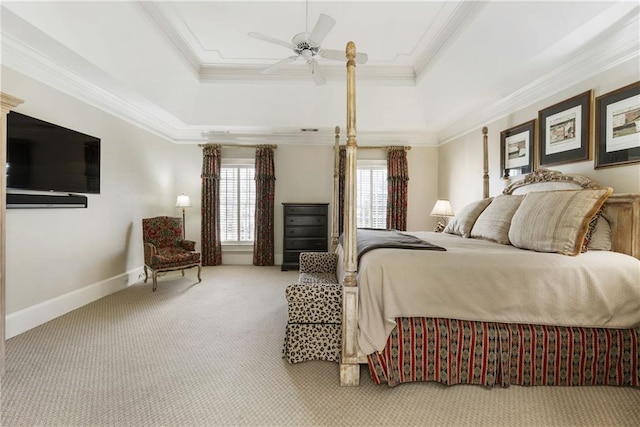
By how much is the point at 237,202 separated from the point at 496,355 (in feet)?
16.6

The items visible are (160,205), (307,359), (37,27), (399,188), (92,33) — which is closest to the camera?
(307,359)

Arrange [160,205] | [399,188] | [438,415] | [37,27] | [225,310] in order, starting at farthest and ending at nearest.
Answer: [399,188] < [160,205] < [225,310] < [37,27] < [438,415]

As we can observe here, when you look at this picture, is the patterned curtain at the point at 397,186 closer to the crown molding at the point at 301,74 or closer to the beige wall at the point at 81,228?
the crown molding at the point at 301,74

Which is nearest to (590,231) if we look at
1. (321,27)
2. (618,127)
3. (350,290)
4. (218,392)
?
(618,127)

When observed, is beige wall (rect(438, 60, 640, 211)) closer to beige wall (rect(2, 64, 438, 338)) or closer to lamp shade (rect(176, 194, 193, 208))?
beige wall (rect(2, 64, 438, 338))

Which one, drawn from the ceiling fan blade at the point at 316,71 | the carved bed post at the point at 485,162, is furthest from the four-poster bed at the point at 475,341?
the carved bed post at the point at 485,162

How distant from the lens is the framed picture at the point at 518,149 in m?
3.39

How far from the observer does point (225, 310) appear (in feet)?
11.0

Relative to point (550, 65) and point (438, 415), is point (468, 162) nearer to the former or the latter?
point (550, 65)

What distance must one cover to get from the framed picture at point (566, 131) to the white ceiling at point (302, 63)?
245 mm

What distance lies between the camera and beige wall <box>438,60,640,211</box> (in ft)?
7.81

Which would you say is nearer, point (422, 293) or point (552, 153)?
point (422, 293)

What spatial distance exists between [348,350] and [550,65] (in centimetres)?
341

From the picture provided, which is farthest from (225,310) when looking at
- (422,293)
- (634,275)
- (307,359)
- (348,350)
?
(634,275)
